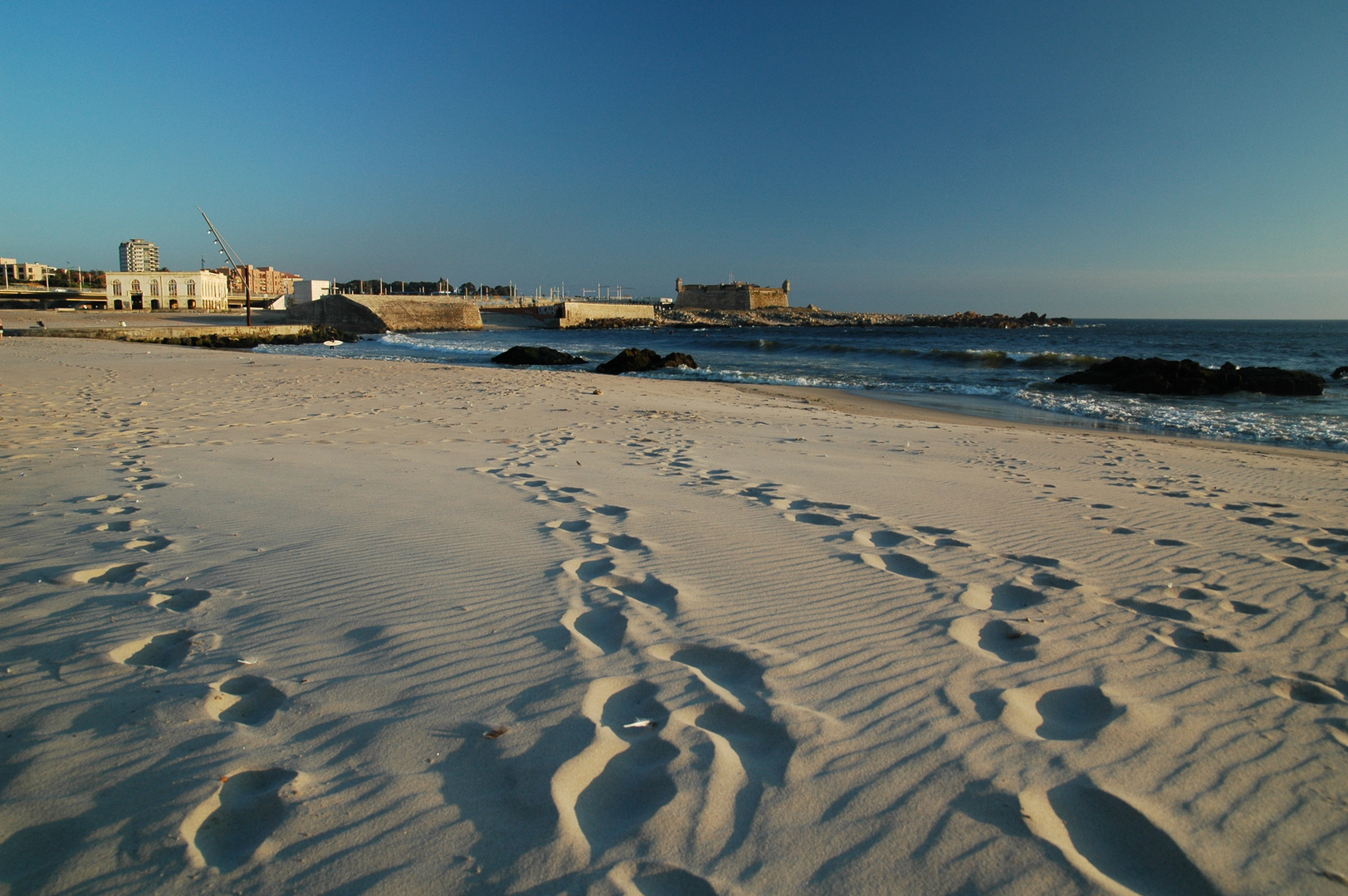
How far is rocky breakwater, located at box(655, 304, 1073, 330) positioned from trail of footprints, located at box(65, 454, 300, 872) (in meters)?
70.3

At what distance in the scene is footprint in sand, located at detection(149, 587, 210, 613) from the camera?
8.71 ft

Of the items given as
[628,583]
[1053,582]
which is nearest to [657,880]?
[628,583]

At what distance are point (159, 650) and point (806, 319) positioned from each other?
83.9 metres

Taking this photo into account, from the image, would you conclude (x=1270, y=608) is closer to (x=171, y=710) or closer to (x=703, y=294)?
(x=171, y=710)

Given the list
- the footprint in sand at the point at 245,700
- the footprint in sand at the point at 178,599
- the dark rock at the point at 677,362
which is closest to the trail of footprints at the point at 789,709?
the footprint in sand at the point at 245,700

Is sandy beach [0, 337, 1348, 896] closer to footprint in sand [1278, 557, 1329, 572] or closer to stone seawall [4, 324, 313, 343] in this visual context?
footprint in sand [1278, 557, 1329, 572]

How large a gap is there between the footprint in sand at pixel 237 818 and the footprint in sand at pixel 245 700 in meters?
0.28

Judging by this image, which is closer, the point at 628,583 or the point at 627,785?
the point at 627,785

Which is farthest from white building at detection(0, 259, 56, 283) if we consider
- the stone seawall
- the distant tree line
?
the stone seawall

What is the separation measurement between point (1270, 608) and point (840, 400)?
37.5 ft

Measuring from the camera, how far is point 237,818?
63.1 inches

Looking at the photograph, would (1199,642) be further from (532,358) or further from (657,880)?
(532,358)

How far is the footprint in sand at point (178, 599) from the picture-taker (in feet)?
8.71

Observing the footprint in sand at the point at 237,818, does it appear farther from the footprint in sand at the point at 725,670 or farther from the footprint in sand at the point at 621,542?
the footprint in sand at the point at 621,542
